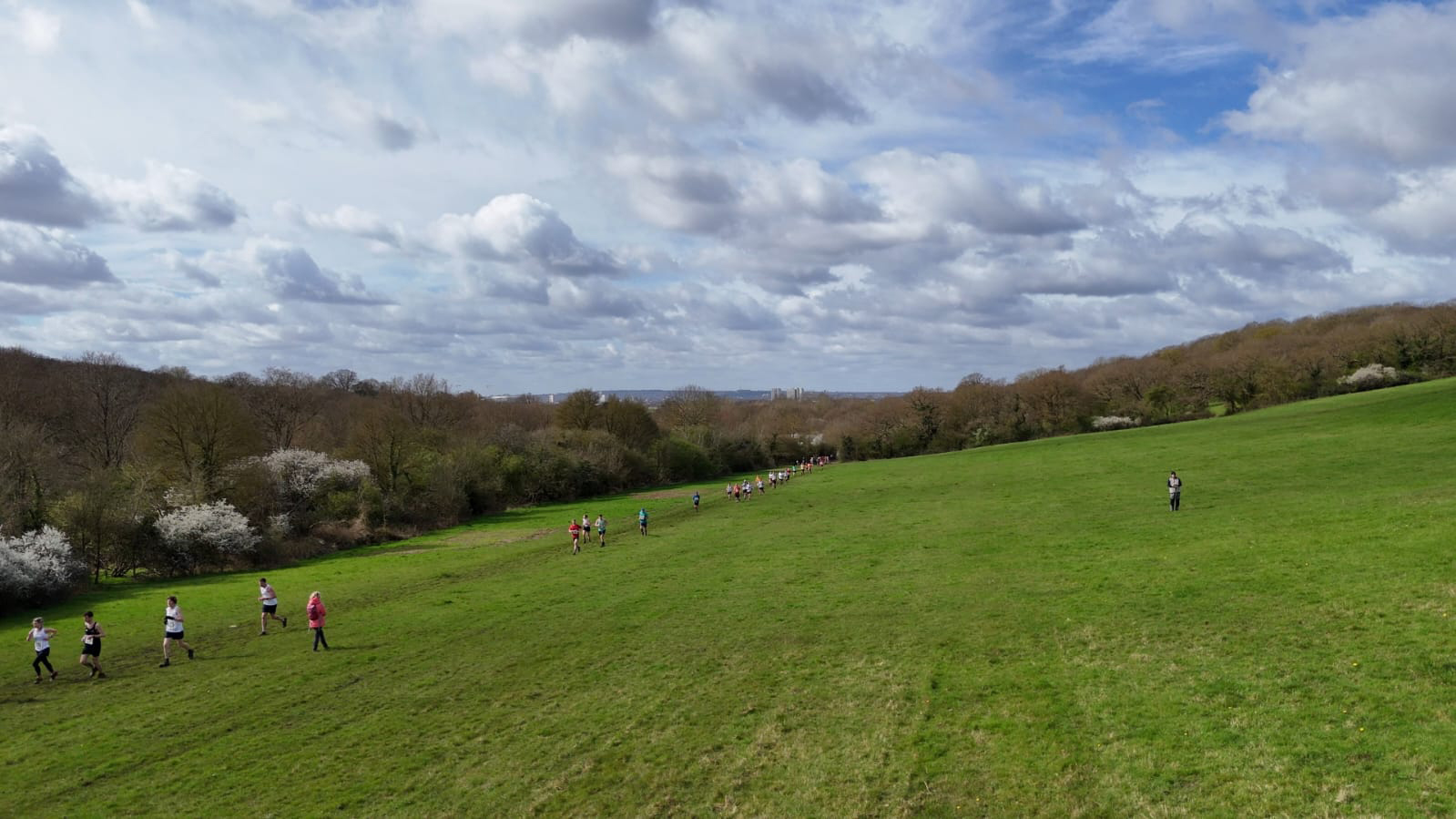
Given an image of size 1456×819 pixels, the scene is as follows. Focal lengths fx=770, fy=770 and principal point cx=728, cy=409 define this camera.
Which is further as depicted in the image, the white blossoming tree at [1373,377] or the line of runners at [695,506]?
the white blossoming tree at [1373,377]

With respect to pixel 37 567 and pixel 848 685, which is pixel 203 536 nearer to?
pixel 37 567

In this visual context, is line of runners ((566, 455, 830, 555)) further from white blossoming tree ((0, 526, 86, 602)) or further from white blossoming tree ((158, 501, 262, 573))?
white blossoming tree ((0, 526, 86, 602))

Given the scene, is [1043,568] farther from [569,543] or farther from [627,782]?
[569,543]

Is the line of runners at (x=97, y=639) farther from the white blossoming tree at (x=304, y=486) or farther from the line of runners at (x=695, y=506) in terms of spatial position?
the white blossoming tree at (x=304, y=486)

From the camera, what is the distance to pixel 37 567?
33469 millimetres

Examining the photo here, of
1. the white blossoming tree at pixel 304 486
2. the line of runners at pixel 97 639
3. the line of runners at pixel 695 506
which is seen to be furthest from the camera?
the white blossoming tree at pixel 304 486

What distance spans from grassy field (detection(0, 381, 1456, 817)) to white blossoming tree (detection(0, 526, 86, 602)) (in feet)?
4.96

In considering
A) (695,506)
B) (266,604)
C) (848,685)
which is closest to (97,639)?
(266,604)

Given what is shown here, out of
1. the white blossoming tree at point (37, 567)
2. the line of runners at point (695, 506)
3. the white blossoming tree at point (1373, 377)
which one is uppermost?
the white blossoming tree at point (1373, 377)

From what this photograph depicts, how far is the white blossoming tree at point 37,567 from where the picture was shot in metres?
32.3

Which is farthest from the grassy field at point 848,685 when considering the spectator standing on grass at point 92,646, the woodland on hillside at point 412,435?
the woodland on hillside at point 412,435

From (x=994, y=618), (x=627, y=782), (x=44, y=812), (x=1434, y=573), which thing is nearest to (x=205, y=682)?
(x=44, y=812)

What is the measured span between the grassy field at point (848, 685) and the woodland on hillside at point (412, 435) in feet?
40.7

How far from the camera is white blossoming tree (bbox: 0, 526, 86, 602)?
32.3 meters
